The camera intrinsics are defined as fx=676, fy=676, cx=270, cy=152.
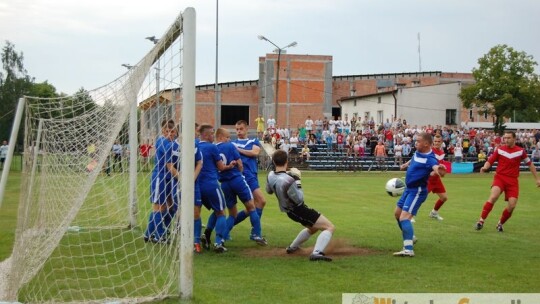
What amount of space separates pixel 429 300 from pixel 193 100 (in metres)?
3.17

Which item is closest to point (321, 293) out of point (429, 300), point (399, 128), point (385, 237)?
point (429, 300)

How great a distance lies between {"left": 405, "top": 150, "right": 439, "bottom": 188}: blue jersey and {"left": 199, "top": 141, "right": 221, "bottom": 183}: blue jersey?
3.00 m

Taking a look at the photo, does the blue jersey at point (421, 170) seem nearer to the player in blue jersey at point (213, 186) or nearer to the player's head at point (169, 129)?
the player in blue jersey at point (213, 186)

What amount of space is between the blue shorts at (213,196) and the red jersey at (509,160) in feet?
19.9

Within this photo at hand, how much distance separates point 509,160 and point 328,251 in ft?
17.4

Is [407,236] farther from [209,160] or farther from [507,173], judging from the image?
[507,173]

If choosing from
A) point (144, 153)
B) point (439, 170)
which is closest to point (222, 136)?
point (144, 153)

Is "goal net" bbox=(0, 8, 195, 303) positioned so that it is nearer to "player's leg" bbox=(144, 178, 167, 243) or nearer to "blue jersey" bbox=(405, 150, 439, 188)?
"player's leg" bbox=(144, 178, 167, 243)

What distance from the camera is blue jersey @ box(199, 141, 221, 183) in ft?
34.4

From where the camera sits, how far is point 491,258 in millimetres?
9828

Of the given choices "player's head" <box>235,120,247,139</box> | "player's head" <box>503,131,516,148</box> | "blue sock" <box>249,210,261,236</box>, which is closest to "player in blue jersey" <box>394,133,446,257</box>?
"blue sock" <box>249,210,261,236</box>

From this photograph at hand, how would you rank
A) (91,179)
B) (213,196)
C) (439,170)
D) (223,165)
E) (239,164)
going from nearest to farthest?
1. (91,179)
2. (439,170)
3. (213,196)
4. (223,165)
5. (239,164)

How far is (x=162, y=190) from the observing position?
934cm

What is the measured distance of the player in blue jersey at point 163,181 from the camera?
834 centimetres
